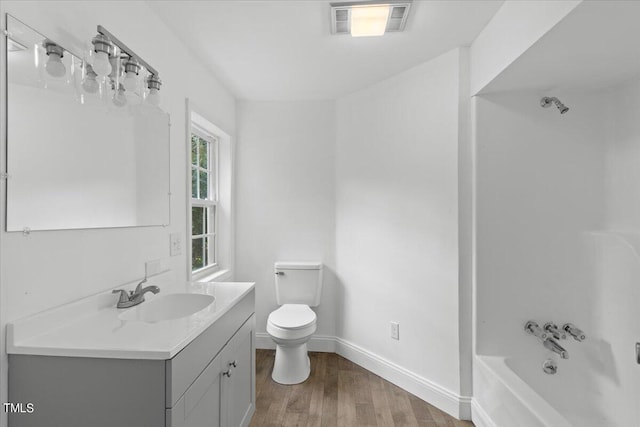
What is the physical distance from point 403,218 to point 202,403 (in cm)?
171

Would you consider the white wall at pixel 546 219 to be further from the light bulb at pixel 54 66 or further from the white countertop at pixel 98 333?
the light bulb at pixel 54 66

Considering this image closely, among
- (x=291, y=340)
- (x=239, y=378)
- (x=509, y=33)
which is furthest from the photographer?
(x=291, y=340)

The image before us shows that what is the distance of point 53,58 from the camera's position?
3.62 ft

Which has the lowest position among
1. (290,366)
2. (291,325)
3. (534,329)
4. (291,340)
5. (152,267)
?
(290,366)

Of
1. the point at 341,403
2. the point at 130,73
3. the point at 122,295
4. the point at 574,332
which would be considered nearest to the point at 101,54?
the point at 130,73

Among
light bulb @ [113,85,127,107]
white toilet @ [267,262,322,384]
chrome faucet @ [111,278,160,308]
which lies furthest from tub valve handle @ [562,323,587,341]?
light bulb @ [113,85,127,107]

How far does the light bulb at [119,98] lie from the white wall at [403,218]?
1.77 m

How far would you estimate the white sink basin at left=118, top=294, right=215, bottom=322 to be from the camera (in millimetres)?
1525

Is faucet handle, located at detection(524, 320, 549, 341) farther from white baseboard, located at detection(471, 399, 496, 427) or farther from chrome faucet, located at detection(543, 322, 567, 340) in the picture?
white baseboard, located at detection(471, 399, 496, 427)

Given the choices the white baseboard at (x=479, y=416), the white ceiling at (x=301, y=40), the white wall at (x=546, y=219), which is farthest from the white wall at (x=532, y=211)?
the white ceiling at (x=301, y=40)

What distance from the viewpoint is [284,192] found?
2.99m

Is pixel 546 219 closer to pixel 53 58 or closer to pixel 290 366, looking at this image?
pixel 290 366

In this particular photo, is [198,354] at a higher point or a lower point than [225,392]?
higher

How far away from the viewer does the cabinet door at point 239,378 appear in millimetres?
1464
